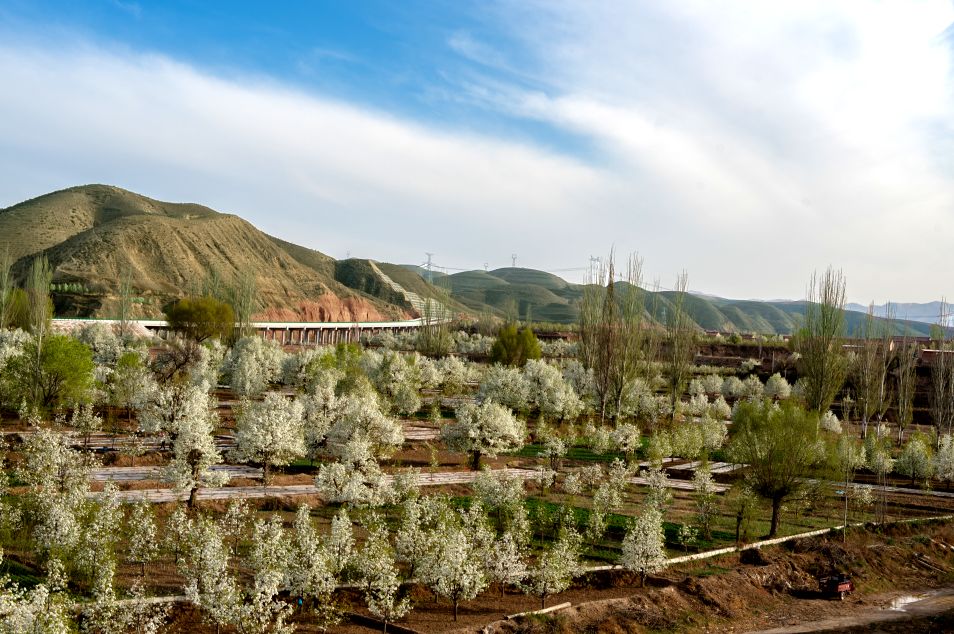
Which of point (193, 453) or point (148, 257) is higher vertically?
point (148, 257)

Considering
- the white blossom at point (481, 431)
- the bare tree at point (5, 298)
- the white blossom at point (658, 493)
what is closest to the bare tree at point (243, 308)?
the bare tree at point (5, 298)

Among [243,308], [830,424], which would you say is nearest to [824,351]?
[830,424]

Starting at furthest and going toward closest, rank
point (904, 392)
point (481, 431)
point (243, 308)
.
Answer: point (243, 308) → point (904, 392) → point (481, 431)

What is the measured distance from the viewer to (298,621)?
1912cm

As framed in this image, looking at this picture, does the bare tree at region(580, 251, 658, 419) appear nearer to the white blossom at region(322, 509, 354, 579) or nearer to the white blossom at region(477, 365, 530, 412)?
the white blossom at region(477, 365, 530, 412)

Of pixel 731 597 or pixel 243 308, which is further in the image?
pixel 243 308

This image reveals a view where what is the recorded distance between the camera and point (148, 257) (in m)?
134

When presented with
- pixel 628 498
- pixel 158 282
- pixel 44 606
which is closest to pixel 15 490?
pixel 44 606

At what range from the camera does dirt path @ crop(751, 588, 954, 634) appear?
925 inches

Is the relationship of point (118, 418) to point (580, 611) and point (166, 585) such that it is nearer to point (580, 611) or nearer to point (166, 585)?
point (166, 585)

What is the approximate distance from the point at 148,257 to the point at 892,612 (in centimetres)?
13534

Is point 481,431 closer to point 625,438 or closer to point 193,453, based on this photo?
point 625,438

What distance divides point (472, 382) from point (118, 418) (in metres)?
48.2

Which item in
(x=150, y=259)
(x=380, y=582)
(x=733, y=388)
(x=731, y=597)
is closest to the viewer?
(x=380, y=582)
